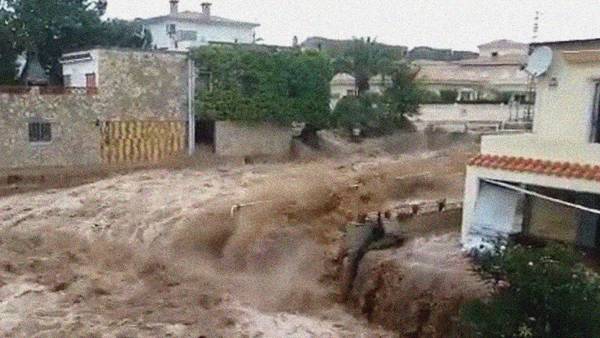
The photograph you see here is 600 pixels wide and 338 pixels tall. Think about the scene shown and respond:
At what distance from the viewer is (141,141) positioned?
3086 cm

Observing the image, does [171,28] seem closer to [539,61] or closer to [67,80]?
[67,80]

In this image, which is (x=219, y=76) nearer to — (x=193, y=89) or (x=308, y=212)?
(x=193, y=89)

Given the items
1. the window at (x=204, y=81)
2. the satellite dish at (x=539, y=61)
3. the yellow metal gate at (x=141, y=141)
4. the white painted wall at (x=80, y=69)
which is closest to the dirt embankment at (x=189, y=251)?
the yellow metal gate at (x=141, y=141)

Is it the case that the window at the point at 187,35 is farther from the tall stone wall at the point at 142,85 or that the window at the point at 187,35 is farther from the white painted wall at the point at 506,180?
the white painted wall at the point at 506,180

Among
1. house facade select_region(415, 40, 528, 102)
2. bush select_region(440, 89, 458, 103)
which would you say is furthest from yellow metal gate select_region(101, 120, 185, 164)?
bush select_region(440, 89, 458, 103)

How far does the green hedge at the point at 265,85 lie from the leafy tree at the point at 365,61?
6.17 feet

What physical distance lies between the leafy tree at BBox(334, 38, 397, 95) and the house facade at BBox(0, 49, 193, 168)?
30.3 ft

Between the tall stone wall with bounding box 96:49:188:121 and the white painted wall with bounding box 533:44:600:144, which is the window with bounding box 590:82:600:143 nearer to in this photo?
the white painted wall with bounding box 533:44:600:144

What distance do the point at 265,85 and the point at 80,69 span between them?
8502mm

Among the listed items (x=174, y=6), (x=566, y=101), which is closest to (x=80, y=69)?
(x=174, y=6)

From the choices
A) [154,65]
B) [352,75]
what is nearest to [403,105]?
[352,75]

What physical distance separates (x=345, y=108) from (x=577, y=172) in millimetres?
22508

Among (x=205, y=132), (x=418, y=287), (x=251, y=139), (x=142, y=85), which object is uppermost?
(x=142, y=85)

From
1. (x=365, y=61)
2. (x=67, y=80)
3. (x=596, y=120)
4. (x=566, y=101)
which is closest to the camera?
(x=596, y=120)
